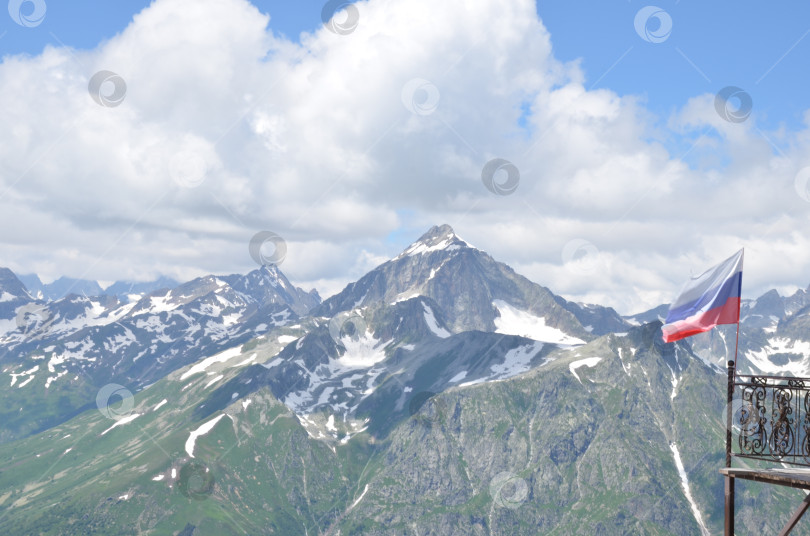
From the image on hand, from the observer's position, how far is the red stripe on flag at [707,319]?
26094mm

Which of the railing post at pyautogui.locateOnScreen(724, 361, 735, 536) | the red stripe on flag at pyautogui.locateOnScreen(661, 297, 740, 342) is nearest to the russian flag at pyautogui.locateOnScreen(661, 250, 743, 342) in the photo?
the red stripe on flag at pyautogui.locateOnScreen(661, 297, 740, 342)

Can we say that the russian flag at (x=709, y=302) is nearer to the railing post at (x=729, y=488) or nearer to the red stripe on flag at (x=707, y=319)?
the red stripe on flag at (x=707, y=319)

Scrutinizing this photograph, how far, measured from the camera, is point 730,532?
69.1 feet

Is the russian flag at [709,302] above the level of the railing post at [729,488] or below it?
above

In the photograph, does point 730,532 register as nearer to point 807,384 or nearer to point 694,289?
point 807,384

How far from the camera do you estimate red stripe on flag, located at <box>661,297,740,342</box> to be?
1027 inches

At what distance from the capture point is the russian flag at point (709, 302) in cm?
2620

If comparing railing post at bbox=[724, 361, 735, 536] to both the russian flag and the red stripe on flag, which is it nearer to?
the russian flag

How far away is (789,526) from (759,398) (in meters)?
4.41

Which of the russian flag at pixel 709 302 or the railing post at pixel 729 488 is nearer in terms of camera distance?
the railing post at pixel 729 488

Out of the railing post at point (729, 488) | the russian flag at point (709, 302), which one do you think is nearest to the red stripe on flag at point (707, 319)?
the russian flag at point (709, 302)

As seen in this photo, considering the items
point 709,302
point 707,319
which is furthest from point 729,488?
point 709,302

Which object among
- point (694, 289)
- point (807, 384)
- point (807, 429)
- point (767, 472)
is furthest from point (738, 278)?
point (767, 472)

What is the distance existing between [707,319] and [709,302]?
29.0 inches
